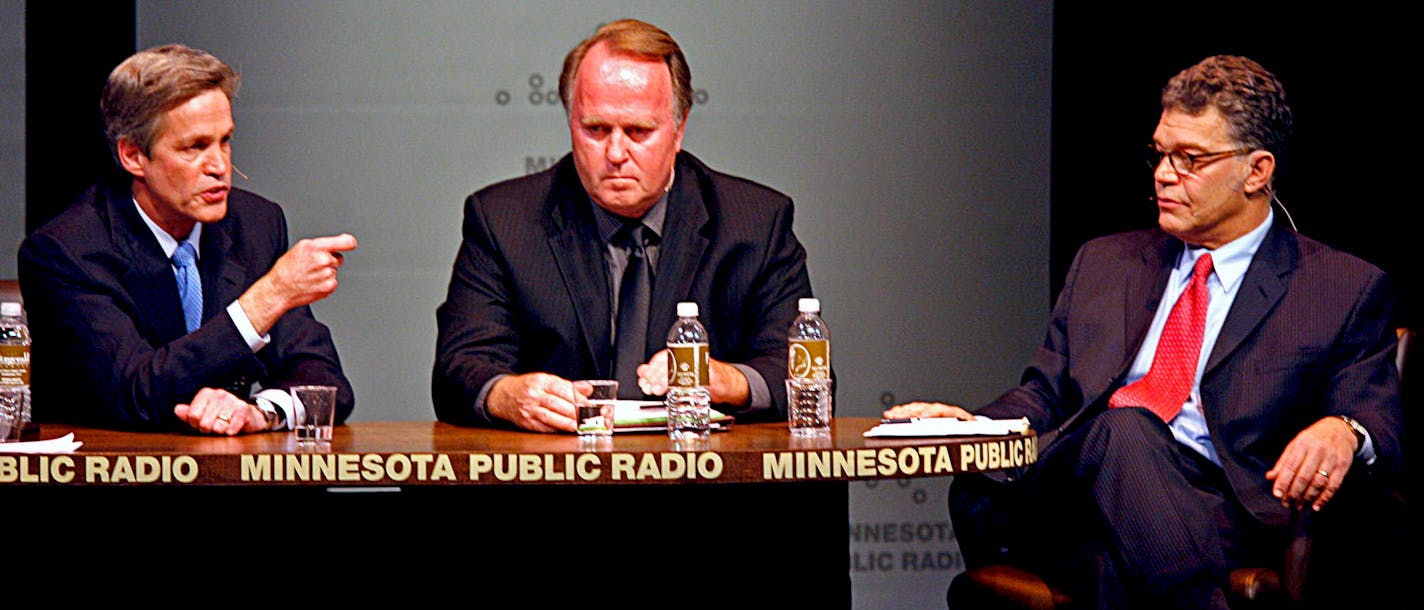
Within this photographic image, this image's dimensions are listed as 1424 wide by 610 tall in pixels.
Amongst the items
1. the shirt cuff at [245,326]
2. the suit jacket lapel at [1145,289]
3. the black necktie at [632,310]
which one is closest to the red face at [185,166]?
the shirt cuff at [245,326]

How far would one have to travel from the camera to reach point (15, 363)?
261 centimetres

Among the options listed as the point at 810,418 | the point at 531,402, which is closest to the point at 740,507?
the point at 810,418

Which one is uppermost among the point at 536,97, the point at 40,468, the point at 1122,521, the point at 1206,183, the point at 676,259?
the point at 536,97

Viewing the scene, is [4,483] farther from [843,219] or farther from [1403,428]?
[843,219]

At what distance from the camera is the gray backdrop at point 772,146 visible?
4551 millimetres

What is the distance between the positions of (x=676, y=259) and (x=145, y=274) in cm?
99

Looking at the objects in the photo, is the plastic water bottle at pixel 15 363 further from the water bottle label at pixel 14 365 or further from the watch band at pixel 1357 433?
the watch band at pixel 1357 433

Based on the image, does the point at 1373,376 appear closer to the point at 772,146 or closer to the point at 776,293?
the point at 776,293

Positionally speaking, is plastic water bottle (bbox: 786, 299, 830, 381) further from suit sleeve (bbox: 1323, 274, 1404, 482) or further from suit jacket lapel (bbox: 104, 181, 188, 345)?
suit jacket lapel (bbox: 104, 181, 188, 345)

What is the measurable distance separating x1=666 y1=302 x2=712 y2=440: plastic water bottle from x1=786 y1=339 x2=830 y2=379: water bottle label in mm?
167

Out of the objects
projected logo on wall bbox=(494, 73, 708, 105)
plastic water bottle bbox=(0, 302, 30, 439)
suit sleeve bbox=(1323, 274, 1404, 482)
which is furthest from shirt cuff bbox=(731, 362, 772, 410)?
projected logo on wall bbox=(494, 73, 708, 105)

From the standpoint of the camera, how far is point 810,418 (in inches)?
109

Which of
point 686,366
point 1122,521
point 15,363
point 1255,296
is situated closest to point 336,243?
point 15,363

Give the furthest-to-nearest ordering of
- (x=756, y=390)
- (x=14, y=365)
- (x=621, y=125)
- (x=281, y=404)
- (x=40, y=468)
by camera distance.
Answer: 1. (x=621, y=125)
2. (x=756, y=390)
3. (x=281, y=404)
4. (x=14, y=365)
5. (x=40, y=468)
